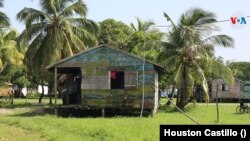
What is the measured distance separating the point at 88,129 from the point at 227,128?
26.2 feet

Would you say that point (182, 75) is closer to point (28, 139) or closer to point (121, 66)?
point (121, 66)

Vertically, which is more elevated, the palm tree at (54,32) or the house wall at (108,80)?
the palm tree at (54,32)

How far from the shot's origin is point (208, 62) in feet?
93.4

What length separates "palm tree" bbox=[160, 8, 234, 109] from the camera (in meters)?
28.6

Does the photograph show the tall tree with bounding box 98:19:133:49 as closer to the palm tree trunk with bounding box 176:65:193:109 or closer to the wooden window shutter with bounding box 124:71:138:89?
the palm tree trunk with bounding box 176:65:193:109

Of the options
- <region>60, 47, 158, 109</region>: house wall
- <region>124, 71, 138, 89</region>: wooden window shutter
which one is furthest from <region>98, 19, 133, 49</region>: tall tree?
<region>124, 71, 138, 89</region>: wooden window shutter

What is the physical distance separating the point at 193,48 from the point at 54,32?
9525 millimetres

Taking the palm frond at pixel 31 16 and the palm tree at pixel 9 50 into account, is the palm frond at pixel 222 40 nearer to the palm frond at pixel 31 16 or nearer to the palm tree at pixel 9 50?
the palm frond at pixel 31 16

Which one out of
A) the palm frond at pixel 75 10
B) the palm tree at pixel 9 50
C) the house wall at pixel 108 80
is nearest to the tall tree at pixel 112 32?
the palm tree at pixel 9 50

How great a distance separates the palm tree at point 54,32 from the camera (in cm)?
3062

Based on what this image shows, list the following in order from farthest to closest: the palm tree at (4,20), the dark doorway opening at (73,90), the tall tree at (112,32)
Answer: the tall tree at (112,32) < the palm tree at (4,20) < the dark doorway opening at (73,90)

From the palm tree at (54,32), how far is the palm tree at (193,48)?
6.04 metres

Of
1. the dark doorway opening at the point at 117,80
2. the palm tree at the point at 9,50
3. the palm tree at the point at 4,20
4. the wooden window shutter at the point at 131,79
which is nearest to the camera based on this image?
the wooden window shutter at the point at 131,79

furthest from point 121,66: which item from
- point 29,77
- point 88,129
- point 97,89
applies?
point 29,77
